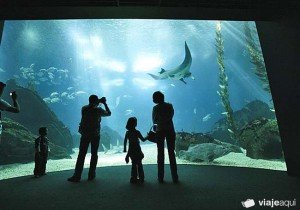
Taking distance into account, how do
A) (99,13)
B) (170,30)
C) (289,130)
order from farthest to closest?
(170,30) → (289,130) → (99,13)

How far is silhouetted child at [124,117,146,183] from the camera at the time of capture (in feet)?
16.5

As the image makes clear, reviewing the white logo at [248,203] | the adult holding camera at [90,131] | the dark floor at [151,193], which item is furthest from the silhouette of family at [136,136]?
the white logo at [248,203]

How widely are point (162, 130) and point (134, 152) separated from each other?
78 cm

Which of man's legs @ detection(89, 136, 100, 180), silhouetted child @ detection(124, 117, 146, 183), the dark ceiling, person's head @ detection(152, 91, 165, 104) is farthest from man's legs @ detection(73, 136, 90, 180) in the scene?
the dark ceiling

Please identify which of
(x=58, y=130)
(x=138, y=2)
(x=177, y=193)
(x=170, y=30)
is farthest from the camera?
(x=170, y=30)

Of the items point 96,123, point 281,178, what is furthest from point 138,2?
point 281,178

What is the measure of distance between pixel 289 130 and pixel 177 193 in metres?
2.96

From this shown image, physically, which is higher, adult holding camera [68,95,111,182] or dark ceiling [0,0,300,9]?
dark ceiling [0,0,300,9]

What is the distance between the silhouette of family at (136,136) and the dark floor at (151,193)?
0.28 m

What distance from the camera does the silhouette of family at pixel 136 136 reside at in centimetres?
487

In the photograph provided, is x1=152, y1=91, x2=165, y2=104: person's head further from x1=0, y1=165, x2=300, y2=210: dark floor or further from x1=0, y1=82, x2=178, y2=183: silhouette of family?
x1=0, y1=165, x2=300, y2=210: dark floor

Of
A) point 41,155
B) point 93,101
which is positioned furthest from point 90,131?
point 41,155

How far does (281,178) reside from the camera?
194 inches

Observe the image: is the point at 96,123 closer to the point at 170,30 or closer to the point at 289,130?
the point at 289,130
